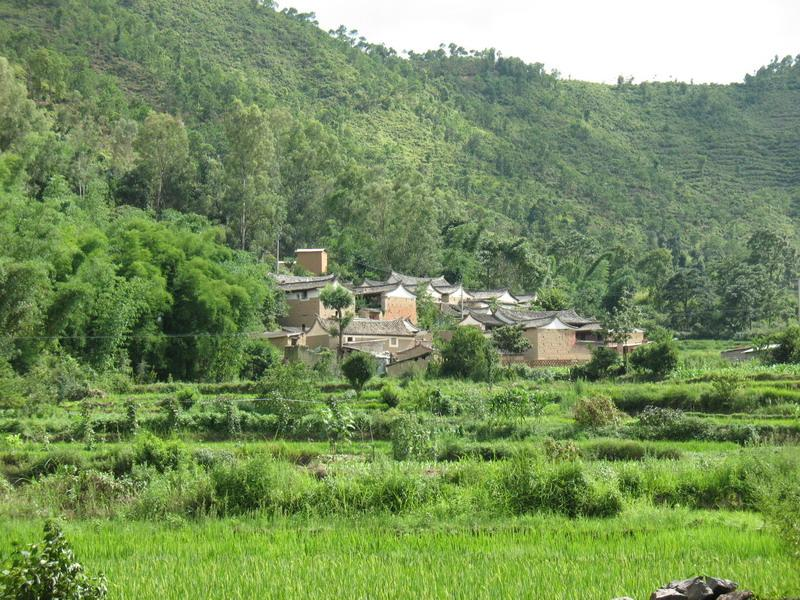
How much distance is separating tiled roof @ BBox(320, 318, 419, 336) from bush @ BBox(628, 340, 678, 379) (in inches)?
476

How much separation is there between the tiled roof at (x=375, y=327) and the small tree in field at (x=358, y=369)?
9.64m

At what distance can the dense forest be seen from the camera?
39094 mm

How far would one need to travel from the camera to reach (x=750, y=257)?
66.6 meters

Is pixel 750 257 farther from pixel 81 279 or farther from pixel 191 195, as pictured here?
pixel 81 279

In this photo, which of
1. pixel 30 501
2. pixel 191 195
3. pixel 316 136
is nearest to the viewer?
pixel 30 501

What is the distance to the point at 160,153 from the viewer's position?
55.7 m

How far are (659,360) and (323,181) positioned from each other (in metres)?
32.8

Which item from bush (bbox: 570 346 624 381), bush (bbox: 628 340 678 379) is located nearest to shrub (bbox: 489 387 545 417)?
bush (bbox: 570 346 624 381)

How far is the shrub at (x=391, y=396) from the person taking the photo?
30.9 meters

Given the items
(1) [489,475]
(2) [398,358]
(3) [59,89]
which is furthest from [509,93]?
(1) [489,475]

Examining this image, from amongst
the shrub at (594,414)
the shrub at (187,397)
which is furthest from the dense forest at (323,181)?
the shrub at (594,414)

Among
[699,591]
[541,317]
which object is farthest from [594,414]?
[541,317]

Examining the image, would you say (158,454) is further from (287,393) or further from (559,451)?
(287,393)

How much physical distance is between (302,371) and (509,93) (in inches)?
3892
